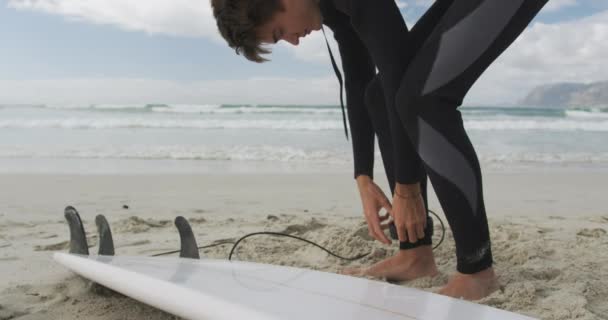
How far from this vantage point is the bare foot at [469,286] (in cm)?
143

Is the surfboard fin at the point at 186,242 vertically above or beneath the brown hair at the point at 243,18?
beneath

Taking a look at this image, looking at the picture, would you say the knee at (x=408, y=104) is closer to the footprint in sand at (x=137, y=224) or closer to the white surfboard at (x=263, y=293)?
the white surfboard at (x=263, y=293)

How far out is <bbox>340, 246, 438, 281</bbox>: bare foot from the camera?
1.78 metres

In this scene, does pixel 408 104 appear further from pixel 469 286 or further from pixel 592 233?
pixel 592 233

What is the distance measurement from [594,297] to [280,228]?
1.54 meters

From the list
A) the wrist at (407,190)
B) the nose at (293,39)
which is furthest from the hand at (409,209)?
the nose at (293,39)

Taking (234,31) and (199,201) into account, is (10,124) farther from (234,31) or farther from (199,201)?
(234,31)

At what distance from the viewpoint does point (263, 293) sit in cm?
130

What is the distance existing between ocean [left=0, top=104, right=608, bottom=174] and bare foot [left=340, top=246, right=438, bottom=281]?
3770 millimetres

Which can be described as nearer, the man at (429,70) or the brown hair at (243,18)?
the man at (429,70)

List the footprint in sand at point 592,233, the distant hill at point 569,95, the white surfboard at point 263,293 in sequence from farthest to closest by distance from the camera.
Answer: the distant hill at point 569,95 < the footprint in sand at point 592,233 < the white surfboard at point 263,293

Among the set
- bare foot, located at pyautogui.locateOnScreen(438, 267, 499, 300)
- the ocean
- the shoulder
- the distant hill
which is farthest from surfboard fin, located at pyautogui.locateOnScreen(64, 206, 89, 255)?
the distant hill

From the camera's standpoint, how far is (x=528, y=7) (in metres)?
1.24

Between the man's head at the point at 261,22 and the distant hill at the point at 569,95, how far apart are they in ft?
70.2
